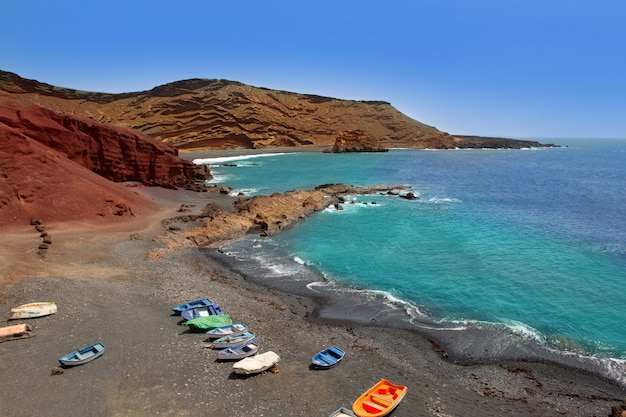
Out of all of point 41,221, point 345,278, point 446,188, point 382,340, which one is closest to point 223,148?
point 446,188

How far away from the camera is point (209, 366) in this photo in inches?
588

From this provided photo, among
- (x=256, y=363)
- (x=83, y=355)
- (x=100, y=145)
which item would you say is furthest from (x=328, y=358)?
(x=100, y=145)

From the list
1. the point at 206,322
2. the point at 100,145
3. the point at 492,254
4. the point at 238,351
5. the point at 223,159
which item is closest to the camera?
the point at 238,351

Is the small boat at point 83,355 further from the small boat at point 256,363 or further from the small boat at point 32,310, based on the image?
the small boat at point 256,363

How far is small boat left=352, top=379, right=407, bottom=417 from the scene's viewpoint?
41.2 ft

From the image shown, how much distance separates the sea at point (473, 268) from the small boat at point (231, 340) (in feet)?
17.1

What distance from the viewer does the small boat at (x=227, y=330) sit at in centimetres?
1689

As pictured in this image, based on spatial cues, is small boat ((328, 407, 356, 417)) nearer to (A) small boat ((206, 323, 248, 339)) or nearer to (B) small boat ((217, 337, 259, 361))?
(B) small boat ((217, 337, 259, 361))

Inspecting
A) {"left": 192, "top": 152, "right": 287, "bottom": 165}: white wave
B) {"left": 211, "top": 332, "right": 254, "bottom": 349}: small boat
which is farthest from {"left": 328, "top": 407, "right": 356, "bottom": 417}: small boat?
{"left": 192, "top": 152, "right": 287, "bottom": 165}: white wave

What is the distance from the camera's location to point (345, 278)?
25781 millimetres

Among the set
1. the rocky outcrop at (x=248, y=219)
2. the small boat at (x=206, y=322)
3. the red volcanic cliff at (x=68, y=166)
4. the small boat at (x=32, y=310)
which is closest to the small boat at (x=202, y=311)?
the small boat at (x=206, y=322)

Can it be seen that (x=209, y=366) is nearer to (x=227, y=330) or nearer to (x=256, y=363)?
(x=256, y=363)

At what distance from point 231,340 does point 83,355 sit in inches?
210

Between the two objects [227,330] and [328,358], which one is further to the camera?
[227,330]
